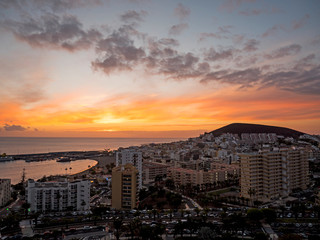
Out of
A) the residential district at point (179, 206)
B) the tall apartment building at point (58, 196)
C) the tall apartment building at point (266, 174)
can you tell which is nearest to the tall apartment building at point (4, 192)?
the residential district at point (179, 206)

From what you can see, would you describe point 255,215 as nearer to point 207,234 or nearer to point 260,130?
point 207,234

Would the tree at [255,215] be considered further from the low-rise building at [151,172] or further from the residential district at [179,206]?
the low-rise building at [151,172]

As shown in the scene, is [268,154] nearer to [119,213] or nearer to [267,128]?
[119,213]

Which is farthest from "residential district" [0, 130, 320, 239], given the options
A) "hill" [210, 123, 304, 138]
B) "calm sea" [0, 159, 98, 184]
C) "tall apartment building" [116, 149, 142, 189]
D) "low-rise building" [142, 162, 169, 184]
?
"hill" [210, 123, 304, 138]

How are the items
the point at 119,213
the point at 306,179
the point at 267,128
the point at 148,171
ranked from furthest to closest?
the point at 267,128, the point at 148,171, the point at 306,179, the point at 119,213

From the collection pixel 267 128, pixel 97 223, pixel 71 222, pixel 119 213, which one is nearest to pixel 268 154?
pixel 119 213
